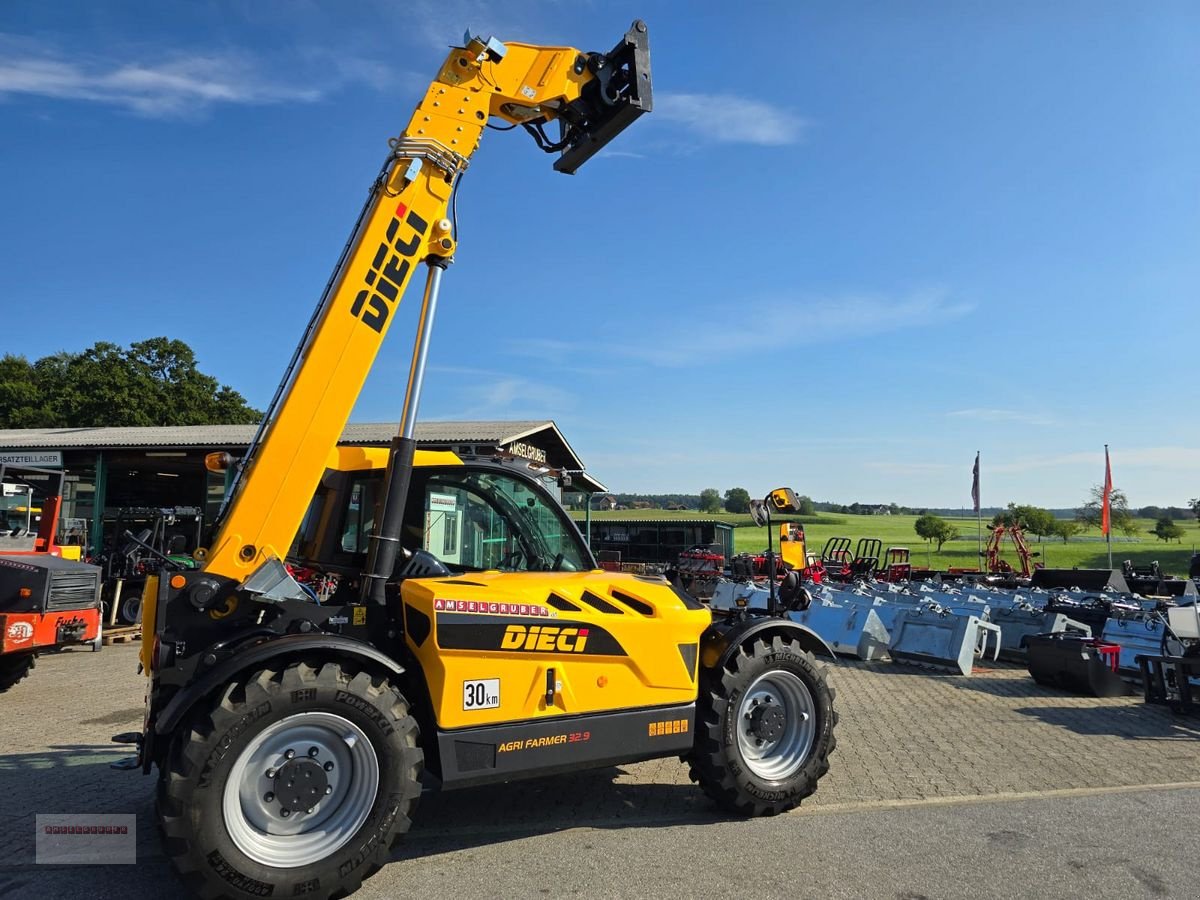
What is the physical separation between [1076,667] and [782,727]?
18.3ft

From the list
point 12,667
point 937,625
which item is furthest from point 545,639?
point 937,625

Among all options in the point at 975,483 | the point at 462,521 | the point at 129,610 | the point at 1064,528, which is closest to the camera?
the point at 462,521

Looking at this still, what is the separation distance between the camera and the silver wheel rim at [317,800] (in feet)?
12.4

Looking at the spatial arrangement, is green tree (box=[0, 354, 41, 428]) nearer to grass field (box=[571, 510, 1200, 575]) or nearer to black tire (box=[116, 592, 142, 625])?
grass field (box=[571, 510, 1200, 575])

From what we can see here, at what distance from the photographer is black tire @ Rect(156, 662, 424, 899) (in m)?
3.58

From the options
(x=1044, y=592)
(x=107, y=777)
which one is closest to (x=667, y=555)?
(x=1044, y=592)

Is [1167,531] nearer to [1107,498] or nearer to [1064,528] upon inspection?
[1064,528]

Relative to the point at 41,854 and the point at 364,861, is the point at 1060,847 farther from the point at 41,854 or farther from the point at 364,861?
the point at 41,854

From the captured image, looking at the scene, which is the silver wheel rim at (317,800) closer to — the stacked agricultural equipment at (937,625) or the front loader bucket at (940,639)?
the stacked agricultural equipment at (937,625)

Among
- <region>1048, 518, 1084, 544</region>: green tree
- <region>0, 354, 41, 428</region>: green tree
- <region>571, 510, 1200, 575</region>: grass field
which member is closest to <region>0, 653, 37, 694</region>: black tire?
<region>571, 510, 1200, 575</region>: grass field

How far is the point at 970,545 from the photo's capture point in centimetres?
6094

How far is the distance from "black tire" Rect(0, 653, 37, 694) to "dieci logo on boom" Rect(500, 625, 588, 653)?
7.55 metres

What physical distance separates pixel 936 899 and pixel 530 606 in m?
2.45

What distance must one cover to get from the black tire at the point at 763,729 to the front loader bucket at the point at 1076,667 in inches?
206
